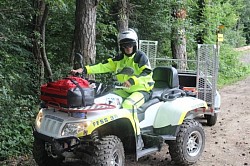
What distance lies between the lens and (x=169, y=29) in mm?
12680

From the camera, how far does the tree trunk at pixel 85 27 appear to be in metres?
6.56

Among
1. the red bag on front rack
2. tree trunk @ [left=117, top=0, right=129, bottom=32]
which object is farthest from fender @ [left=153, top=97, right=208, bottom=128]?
tree trunk @ [left=117, top=0, right=129, bottom=32]

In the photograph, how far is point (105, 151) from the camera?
4453mm

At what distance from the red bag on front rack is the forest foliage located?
1546mm

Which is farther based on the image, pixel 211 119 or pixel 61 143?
pixel 211 119

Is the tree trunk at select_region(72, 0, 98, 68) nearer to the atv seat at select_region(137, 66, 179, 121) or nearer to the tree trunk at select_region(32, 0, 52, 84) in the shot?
the atv seat at select_region(137, 66, 179, 121)

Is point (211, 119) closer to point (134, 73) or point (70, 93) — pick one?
point (134, 73)

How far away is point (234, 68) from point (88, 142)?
16.5 metres

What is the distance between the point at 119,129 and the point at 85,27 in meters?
2.38

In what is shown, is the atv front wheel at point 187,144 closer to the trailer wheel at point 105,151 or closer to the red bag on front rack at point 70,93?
the trailer wheel at point 105,151

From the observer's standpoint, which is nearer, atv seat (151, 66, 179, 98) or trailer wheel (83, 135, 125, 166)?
trailer wheel (83, 135, 125, 166)

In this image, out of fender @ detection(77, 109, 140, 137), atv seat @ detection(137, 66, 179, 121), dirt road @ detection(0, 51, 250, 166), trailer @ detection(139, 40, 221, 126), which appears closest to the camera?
fender @ detection(77, 109, 140, 137)

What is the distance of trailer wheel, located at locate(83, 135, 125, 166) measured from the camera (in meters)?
4.41

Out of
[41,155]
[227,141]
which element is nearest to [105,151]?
[41,155]
